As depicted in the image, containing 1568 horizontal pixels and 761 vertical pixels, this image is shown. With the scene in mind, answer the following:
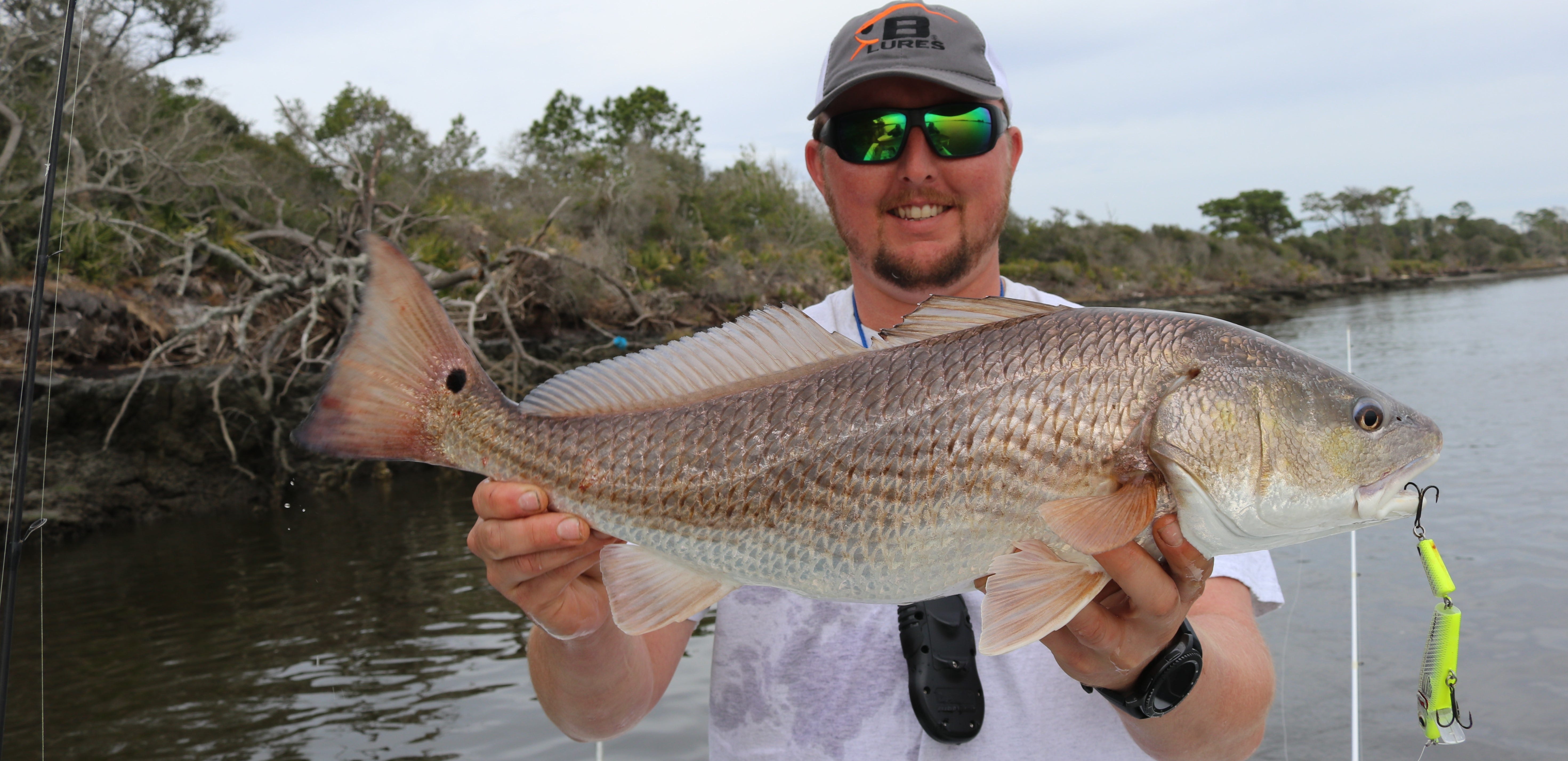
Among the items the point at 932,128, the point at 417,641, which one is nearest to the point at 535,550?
the point at 932,128

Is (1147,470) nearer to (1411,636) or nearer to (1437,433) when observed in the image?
(1437,433)

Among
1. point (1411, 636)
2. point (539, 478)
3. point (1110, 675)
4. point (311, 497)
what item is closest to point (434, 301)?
point (539, 478)

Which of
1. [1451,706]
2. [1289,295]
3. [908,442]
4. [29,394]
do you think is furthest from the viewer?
[1289,295]

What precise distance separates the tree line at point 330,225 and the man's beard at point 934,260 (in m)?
1.55

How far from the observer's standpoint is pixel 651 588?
73.5 inches

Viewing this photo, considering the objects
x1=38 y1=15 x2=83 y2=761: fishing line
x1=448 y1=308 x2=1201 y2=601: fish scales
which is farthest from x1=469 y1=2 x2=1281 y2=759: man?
x1=38 y1=15 x2=83 y2=761: fishing line

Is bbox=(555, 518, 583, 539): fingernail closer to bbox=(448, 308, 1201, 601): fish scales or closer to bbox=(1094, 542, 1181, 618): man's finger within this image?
bbox=(448, 308, 1201, 601): fish scales

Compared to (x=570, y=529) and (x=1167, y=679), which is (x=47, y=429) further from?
(x=1167, y=679)

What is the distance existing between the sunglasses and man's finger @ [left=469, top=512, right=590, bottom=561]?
1.43 m

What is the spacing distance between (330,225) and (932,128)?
16714 mm

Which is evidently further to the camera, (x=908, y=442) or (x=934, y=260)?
(x=934, y=260)

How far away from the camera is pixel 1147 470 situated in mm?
1607

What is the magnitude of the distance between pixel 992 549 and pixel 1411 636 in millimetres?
9487

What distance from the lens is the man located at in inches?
73.3
